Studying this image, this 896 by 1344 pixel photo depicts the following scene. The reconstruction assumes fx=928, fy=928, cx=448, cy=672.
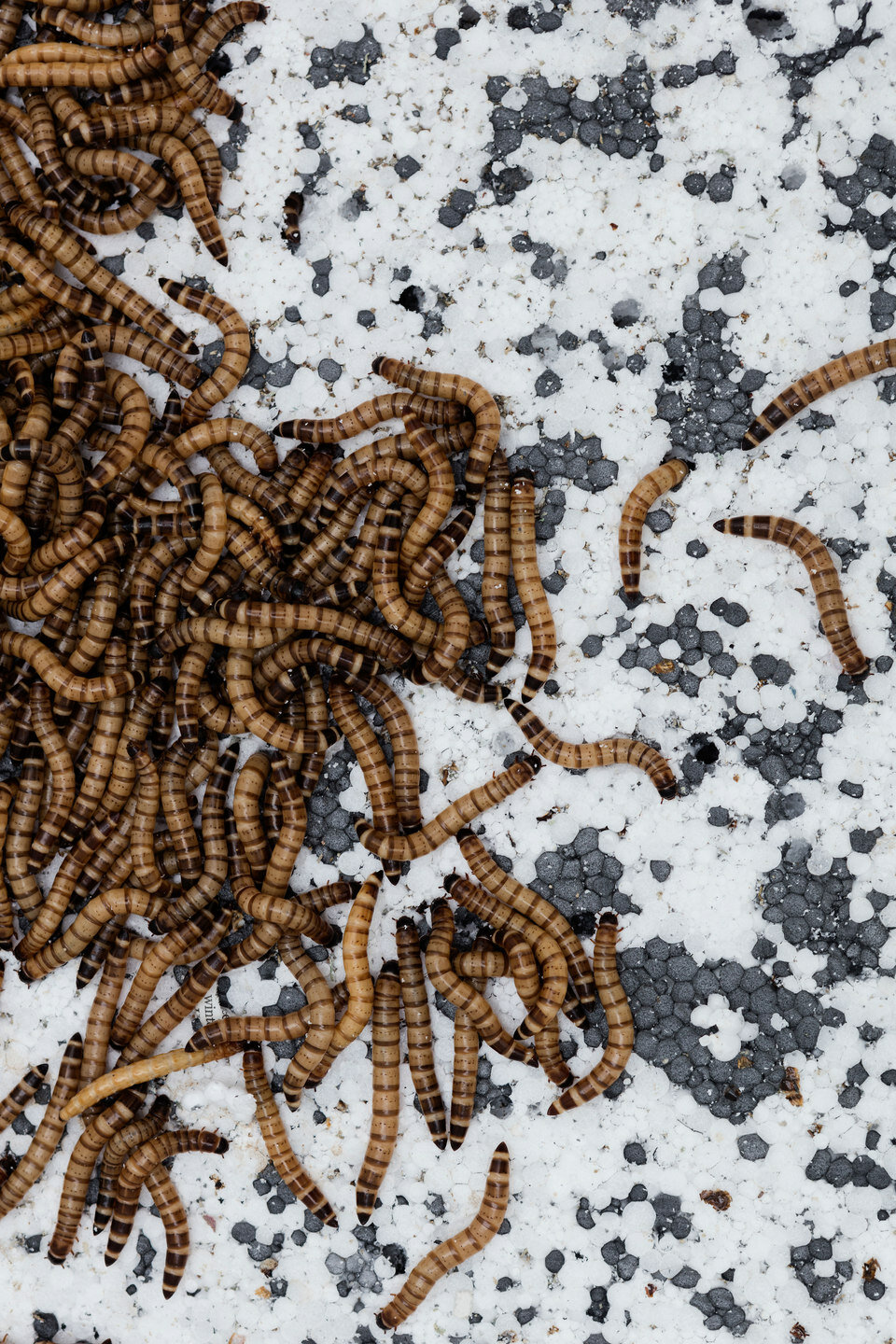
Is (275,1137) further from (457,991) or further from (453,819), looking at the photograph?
(453,819)

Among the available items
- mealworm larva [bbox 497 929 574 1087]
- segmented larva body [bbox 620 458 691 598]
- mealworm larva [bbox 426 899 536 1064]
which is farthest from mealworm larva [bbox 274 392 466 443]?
mealworm larva [bbox 497 929 574 1087]

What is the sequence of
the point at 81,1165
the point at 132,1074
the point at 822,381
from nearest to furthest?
the point at 822,381 → the point at 132,1074 → the point at 81,1165

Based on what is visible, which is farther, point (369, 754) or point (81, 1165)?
point (81, 1165)

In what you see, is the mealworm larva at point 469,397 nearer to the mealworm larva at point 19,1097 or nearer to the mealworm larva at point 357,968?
the mealworm larva at point 357,968

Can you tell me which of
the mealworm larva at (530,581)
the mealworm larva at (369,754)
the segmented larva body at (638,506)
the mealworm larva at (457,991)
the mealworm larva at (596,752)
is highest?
the segmented larva body at (638,506)

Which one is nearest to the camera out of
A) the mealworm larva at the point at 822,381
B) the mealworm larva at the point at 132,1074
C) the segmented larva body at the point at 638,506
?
the mealworm larva at the point at 822,381

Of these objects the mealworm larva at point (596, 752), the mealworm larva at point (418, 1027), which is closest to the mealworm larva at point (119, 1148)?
the mealworm larva at point (418, 1027)

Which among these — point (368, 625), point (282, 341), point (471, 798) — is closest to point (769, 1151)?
point (471, 798)

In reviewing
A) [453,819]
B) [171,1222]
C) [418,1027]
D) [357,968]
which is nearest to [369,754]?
[453,819]
